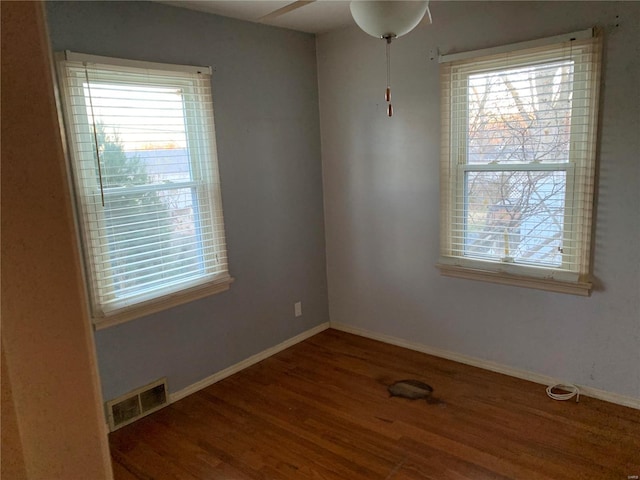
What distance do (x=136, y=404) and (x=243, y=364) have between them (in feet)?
2.75

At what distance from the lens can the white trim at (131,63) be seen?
2.35m

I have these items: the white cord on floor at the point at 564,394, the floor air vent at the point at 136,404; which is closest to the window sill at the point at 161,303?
the floor air vent at the point at 136,404

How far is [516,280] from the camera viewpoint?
118 inches

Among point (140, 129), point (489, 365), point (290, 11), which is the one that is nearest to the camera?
point (290, 11)

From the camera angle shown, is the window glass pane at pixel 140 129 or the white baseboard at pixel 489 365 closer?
the window glass pane at pixel 140 129

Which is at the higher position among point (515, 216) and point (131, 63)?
point (131, 63)

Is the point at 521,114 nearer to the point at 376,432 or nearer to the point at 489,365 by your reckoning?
the point at 489,365

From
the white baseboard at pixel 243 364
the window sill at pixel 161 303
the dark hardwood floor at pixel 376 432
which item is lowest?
the dark hardwood floor at pixel 376 432

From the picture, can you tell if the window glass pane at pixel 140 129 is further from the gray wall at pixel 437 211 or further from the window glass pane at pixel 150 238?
the gray wall at pixel 437 211

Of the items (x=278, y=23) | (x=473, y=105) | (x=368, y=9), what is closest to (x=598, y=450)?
(x=473, y=105)

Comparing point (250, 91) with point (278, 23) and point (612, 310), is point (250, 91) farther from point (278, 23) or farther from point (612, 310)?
point (612, 310)

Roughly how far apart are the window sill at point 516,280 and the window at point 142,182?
1.62 metres

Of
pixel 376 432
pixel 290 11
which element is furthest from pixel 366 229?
pixel 290 11

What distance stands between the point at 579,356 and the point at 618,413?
360mm
